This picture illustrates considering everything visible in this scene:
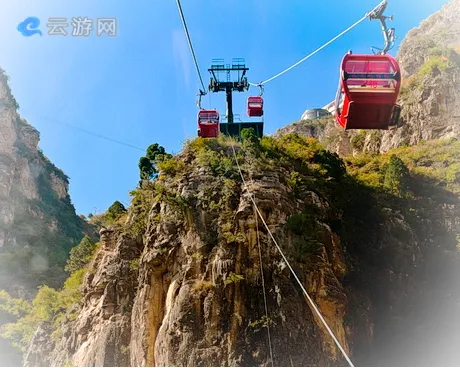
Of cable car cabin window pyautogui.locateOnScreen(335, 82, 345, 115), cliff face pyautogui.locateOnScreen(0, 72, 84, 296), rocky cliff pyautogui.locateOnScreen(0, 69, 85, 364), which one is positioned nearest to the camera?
cable car cabin window pyautogui.locateOnScreen(335, 82, 345, 115)

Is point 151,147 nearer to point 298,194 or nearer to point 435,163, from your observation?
point 298,194

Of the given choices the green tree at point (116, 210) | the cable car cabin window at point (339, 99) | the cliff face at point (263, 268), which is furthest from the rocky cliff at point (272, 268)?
the cable car cabin window at point (339, 99)

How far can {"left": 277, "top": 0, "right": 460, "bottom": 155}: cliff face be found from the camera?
2220 centimetres

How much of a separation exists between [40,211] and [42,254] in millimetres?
7768

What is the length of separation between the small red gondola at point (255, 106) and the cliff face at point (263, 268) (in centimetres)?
156

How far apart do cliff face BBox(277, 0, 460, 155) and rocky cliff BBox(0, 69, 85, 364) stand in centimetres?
2805

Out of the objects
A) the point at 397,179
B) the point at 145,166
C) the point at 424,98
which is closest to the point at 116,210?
the point at 145,166

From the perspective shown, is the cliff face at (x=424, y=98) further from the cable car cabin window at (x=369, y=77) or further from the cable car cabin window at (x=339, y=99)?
the cable car cabin window at (x=369, y=77)

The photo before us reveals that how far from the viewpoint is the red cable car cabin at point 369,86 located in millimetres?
6625

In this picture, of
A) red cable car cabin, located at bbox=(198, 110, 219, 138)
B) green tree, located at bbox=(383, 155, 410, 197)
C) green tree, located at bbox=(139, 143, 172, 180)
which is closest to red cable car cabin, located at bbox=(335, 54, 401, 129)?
red cable car cabin, located at bbox=(198, 110, 219, 138)

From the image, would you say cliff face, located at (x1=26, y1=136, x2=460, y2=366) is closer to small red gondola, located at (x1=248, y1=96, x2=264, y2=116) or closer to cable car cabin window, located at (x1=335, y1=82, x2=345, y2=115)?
small red gondola, located at (x1=248, y1=96, x2=264, y2=116)

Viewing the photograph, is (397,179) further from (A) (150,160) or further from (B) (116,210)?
(B) (116,210)

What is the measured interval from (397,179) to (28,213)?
128 feet

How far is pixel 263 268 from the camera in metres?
12.6
